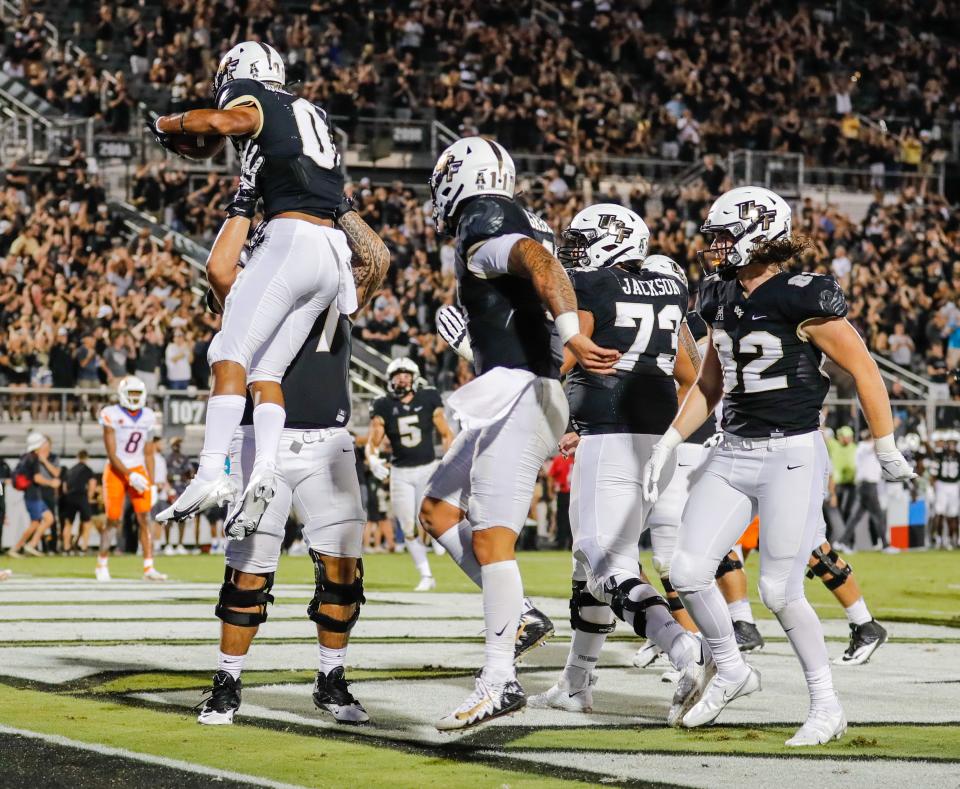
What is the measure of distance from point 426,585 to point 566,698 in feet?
24.8

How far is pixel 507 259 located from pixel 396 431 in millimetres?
9557

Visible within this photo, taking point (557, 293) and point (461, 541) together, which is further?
point (461, 541)

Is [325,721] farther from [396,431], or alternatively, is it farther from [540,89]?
[540,89]

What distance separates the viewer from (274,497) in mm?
6145

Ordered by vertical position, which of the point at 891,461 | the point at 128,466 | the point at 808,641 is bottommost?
the point at 128,466

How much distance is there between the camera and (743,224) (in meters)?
6.14

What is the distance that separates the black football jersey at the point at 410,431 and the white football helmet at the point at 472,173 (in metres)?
9.09

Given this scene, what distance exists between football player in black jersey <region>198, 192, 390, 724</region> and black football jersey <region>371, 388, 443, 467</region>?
8.64m

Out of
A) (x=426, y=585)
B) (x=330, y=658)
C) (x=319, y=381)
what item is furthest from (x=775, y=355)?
(x=426, y=585)

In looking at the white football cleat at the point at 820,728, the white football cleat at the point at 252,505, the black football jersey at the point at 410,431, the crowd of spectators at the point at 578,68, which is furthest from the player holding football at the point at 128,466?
the crowd of spectators at the point at 578,68

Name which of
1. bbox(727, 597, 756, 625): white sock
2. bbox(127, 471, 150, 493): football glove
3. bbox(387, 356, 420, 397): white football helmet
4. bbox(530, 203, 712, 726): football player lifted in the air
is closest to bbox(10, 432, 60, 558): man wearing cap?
bbox(127, 471, 150, 493): football glove

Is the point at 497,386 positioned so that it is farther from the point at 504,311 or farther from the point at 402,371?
the point at 402,371

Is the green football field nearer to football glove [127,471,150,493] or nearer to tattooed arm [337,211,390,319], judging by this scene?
tattooed arm [337,211,390,319]

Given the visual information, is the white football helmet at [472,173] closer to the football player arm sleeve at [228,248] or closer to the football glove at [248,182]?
the football glove at [248,182]
